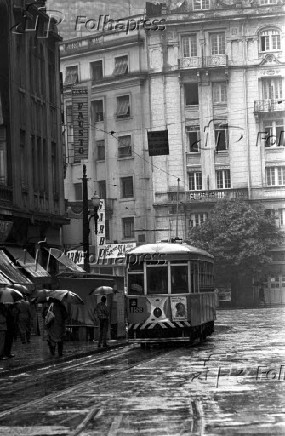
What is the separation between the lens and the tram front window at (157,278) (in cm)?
3619

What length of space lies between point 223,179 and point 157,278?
2270 inches

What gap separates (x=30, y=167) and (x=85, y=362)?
15187 mm

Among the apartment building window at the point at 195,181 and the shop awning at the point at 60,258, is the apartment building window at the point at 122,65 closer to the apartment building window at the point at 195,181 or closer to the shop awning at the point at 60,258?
the apartment building window at the point at 195,181

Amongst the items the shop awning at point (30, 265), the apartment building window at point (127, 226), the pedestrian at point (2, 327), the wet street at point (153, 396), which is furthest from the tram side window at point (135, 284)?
the apartment building window at point (127, 226)

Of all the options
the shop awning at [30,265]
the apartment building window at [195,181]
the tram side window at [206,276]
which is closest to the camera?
the tram side window at [206,276]

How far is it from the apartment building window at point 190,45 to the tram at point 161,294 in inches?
2297

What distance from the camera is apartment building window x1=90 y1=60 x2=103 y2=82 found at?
9456cm

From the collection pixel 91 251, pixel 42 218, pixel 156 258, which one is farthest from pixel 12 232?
pixel 91 251

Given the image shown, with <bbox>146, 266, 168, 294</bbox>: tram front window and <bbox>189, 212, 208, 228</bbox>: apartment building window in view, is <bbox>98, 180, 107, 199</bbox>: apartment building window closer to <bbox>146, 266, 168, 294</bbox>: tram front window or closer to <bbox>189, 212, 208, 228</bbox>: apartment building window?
<bbox>189, 212, 208, 228</bbox>: apartment building window

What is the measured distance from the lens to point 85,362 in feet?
97.2

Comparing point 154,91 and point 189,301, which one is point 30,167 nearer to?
point 189,301

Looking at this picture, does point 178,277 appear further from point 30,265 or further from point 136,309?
point 30,265

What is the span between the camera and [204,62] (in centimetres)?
9281

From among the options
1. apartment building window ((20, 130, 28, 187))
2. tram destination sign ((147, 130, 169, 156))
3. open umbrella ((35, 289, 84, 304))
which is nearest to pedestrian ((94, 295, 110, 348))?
open umbrella ((35, 289, 84, 304))
